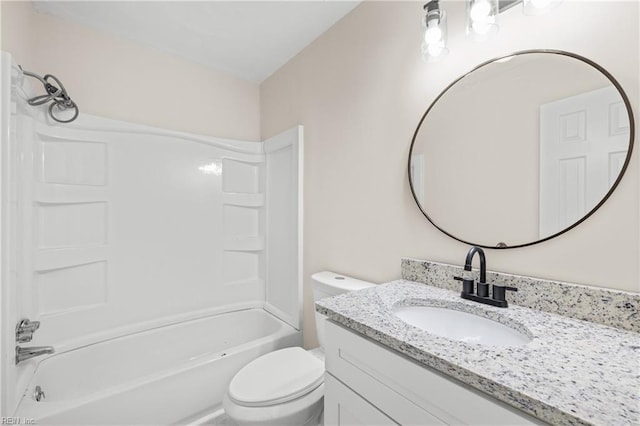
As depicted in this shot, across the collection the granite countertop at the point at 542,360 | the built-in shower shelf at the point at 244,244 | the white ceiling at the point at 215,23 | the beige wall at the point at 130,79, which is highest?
the white ceiling at the point at 215,23

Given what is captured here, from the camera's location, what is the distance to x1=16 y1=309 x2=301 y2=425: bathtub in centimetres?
124

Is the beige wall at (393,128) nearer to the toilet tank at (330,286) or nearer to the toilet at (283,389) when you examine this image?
the toilet tank at (330,286)

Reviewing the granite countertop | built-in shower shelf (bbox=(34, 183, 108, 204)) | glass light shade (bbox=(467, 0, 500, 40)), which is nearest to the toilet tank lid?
the granite countertop

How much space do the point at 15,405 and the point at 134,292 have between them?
0.84m

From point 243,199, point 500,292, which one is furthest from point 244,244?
point 500,292

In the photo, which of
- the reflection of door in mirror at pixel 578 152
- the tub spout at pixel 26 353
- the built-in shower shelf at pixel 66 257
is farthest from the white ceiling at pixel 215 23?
the tub spout at pixel 26 353

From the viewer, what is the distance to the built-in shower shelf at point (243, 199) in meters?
2.37

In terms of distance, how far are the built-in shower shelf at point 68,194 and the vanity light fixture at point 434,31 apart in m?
2.10

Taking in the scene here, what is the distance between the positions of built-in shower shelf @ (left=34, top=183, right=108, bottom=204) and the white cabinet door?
1.87 meters

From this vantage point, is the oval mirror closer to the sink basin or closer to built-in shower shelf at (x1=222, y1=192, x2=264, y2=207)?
the sink basin

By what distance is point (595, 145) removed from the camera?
2.71 feet

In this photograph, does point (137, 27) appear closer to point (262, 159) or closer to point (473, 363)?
point (262, 159)

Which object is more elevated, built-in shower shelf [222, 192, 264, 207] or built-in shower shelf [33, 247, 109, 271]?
built-in shower shelf [222, 192, 264, 207]

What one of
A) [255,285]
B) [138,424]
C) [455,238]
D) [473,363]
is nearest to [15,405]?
[138,424]
